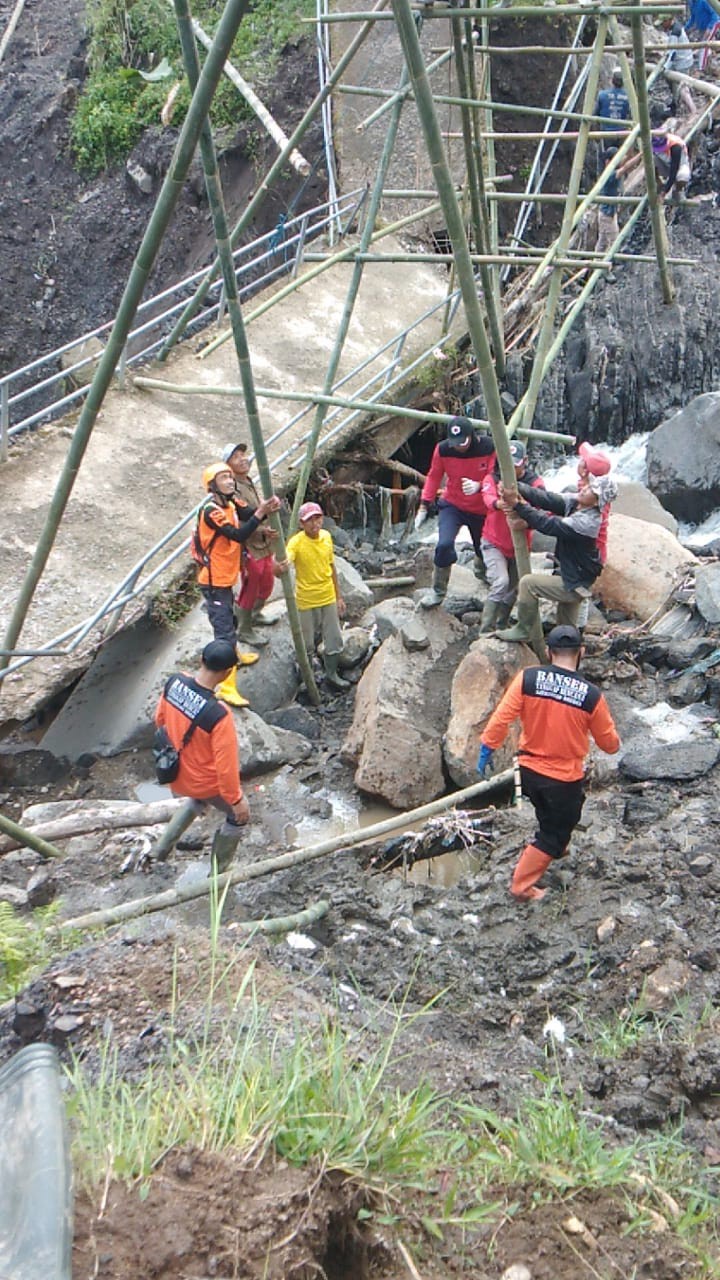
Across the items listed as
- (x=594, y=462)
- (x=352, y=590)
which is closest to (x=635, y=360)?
(x=352, y=590)

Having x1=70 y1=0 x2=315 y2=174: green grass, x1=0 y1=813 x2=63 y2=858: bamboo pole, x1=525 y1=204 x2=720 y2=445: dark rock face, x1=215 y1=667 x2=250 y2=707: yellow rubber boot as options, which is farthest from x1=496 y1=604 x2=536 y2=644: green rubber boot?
x1=70 y1=0 x2=315 y2=174: green grass

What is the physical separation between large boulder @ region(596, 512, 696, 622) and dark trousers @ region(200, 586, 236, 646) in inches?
121

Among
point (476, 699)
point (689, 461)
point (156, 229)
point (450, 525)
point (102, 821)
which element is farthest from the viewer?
point (689, 461)

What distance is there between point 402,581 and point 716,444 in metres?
3.31

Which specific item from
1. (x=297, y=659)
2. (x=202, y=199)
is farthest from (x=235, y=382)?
(x=202, y=199)

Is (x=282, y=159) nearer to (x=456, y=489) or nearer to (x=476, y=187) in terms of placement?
(x=476, y=187)

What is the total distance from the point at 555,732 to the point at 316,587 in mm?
3286

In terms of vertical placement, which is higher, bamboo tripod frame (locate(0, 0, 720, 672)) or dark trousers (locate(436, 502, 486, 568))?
bamboo tripod frame (locate(0, 0, 720, 672))

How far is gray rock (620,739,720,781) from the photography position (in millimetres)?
6855

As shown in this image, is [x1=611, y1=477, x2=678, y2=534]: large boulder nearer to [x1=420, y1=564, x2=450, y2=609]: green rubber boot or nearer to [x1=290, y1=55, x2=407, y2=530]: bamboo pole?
[x1=420, y1=564, x2=450, y2=609]: green rubber boot

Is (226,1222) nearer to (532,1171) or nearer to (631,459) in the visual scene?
(532,1171)

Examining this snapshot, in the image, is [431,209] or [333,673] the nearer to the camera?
[333,673]

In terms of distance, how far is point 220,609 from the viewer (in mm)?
7828

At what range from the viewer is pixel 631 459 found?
1197cm
